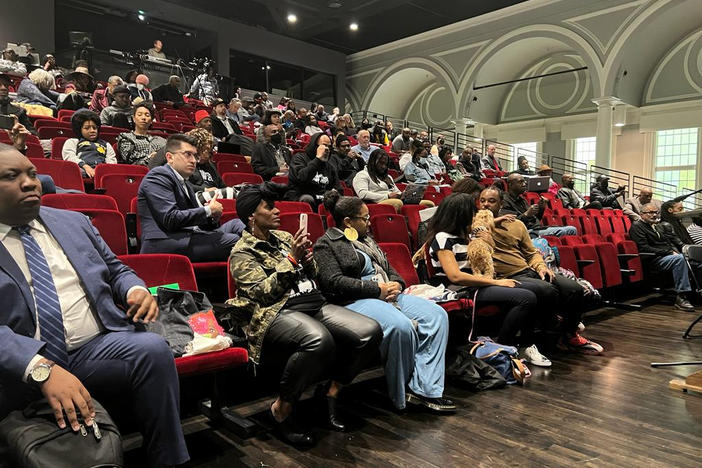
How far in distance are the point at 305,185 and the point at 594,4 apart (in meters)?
8.69

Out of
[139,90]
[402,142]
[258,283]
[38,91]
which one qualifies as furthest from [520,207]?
[38,91]

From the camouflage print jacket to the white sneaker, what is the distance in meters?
1.49

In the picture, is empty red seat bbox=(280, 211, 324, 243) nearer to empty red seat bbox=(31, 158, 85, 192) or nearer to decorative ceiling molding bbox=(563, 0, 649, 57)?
empty red seat bbox=(31, 158, 85, 192)

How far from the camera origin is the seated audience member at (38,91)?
17.3 ft

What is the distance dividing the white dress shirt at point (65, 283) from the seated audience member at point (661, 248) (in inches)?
182

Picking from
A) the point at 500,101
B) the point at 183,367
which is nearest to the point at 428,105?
the point at 500,101

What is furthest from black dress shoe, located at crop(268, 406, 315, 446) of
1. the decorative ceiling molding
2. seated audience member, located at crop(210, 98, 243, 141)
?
the decorative ceiling molding

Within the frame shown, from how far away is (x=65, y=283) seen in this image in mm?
1312

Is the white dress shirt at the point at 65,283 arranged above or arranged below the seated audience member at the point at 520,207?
below

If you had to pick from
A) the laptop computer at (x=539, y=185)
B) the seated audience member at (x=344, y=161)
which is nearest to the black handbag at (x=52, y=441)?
the seated audience member at (x=344, y=161)

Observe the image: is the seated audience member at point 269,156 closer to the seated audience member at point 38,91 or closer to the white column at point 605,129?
the seated audience member at point 38,91

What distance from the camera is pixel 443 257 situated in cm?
260

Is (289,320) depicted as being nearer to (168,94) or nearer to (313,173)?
(313,173)

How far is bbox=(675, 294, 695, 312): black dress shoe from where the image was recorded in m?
4.19
